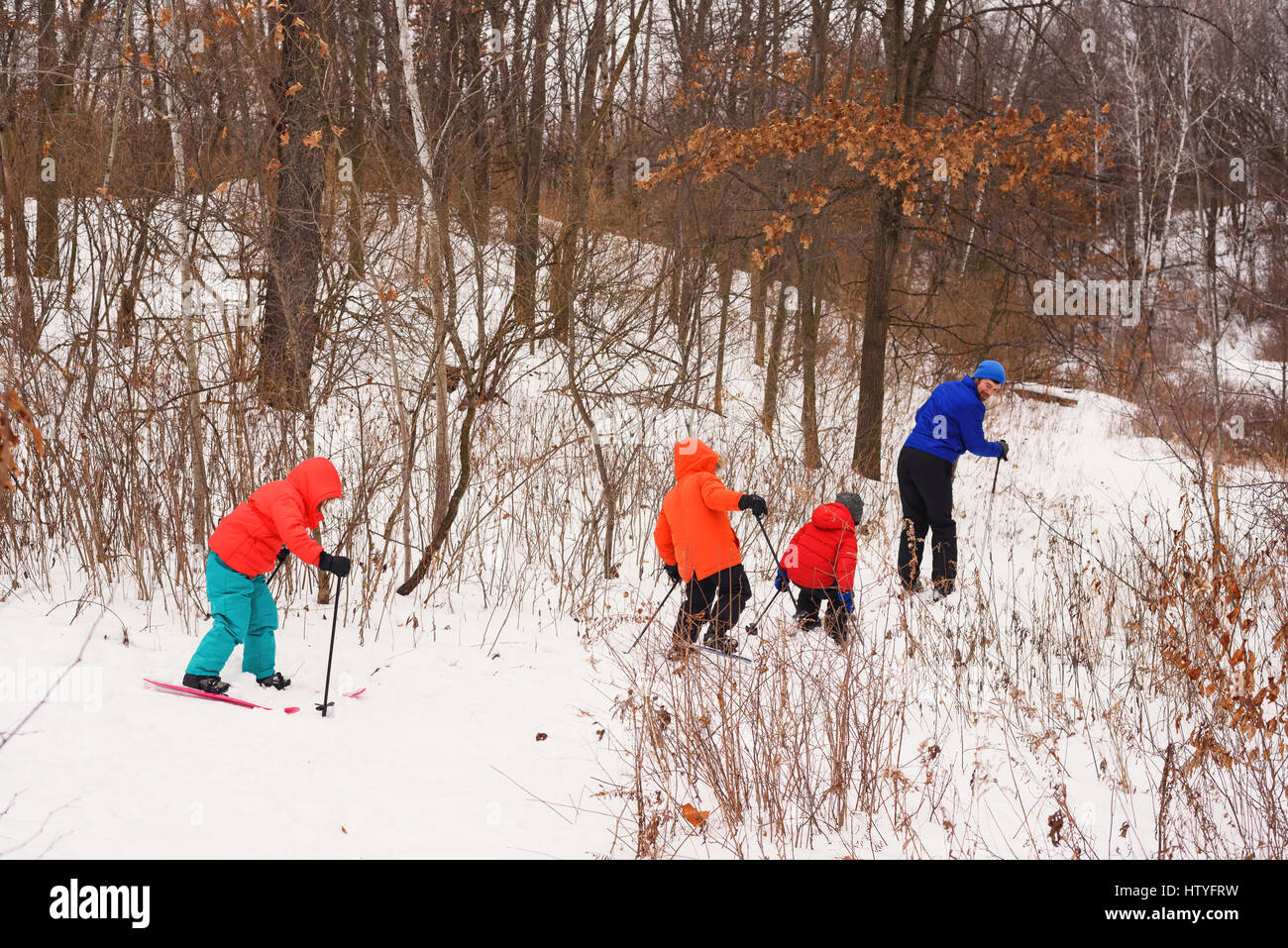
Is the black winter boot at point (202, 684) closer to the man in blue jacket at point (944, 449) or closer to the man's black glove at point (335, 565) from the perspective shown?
the man's black glove at point (335, 565)

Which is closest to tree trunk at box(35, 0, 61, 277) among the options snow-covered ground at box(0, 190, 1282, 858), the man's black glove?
snow-covered ground at box(0, 190, 1282, 858)

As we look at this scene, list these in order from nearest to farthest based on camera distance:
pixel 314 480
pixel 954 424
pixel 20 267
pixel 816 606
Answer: pixel 314 480 < pixel 816 606 < pixel 954 424 < pixel 20 267

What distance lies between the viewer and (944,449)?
6.29 metres

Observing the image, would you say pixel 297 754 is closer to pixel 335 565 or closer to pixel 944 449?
pixel 335 565

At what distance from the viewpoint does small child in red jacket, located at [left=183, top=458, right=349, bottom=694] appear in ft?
13.7

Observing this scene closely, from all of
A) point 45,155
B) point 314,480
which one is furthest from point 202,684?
point 45,155

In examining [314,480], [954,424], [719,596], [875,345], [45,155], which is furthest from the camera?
[875,345]

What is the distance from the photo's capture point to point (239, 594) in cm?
429

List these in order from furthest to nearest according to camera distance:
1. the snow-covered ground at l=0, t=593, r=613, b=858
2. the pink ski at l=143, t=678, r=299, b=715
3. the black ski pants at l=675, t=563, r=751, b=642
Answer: the black ski pants at l=675, t=563, r=751, b=642 → the pink ski at l=143, t=678, r=299, b=715 → the snow-covered ground at l=0, t=593, r=613, b=858

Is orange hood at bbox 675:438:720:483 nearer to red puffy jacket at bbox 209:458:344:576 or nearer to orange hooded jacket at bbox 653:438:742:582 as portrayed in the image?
orange hooded jacket at bbox 653:438:742:582

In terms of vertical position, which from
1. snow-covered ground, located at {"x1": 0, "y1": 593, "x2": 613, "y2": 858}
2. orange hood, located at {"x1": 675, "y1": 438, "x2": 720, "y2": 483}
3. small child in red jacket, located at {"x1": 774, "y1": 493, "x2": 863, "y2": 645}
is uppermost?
orange hood, located at {"x1": 675, "y1": 438, "x2": 720, "y2": 483}

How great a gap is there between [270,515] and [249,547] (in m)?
0.20

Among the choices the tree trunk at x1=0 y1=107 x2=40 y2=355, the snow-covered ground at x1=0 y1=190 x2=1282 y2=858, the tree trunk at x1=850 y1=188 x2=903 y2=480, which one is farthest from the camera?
the tree trunk at x1=850 y1=188 x2=903 y2=480
